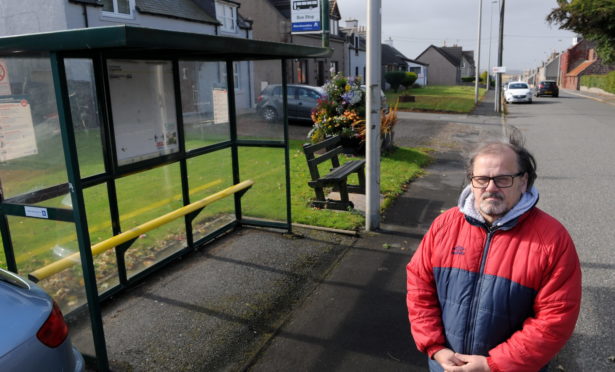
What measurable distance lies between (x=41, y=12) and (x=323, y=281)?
14.6 m

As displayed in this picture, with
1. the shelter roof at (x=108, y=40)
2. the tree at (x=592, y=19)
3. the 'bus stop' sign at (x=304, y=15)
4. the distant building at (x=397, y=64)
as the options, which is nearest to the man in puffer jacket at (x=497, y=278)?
the shelter roof at (x=108, y=40)

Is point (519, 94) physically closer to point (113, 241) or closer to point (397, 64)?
point (397, 64)

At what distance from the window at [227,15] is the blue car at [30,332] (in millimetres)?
21267

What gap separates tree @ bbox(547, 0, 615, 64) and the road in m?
14.0

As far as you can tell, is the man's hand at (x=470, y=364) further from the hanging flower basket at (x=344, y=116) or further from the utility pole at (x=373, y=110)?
the hanging flower basket at (x=344, y=116)

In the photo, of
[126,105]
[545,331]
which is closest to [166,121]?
[126,105]

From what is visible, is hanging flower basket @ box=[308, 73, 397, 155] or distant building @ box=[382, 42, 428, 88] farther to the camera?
distant building @ box=[382, 42, 428, 88]

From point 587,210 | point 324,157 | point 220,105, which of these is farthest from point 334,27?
point 220,105

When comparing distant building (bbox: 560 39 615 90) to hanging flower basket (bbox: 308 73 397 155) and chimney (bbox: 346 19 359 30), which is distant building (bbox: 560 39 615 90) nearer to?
chimney (bbox: 346 19 359 30)

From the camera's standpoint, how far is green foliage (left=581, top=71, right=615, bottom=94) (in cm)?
4247

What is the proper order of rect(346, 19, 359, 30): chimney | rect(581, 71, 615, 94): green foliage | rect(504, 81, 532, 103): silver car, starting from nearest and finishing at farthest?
rect(504, 81, 532, 103): silver car → rect(581, 71, 615, 94): green foliage → rect(346, 19, 359, 30): chimney

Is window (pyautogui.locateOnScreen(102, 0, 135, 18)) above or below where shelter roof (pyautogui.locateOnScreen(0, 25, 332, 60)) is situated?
above

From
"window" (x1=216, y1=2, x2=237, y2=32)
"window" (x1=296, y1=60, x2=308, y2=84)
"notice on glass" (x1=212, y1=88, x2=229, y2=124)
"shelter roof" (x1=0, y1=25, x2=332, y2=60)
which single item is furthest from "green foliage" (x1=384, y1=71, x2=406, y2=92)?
"shelter roof" (x1=0, y1=25, x2=332, y2=60)

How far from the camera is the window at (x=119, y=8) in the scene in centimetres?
1611
